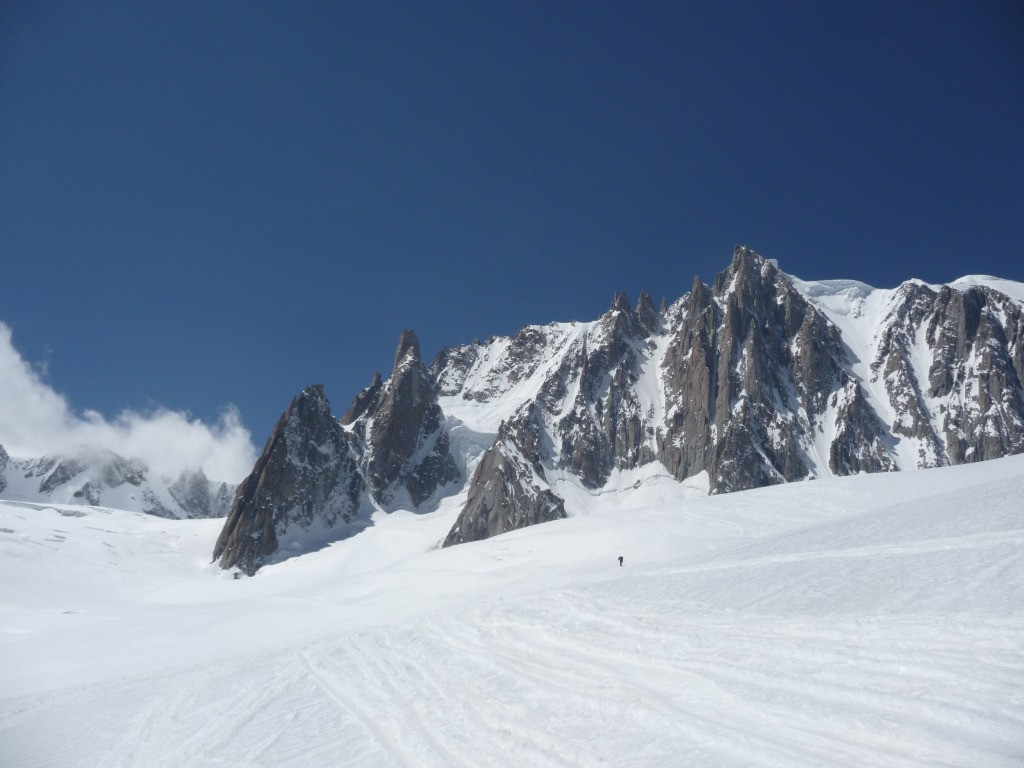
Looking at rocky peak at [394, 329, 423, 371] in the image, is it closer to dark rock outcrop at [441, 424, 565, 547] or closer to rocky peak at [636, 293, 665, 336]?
dark rock outcrop at [441, 424, 565, 547]

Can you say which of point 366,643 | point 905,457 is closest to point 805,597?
point 366,643

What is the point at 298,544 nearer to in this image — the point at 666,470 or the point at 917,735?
the point at 666,470

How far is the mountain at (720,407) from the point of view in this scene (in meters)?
121

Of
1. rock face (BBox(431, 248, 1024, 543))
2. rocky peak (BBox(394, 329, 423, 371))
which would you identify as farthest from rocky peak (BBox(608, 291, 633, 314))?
rocky peak (BBox(394, 329, 423, 371))

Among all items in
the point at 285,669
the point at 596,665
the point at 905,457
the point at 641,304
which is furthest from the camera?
the point at 641,304

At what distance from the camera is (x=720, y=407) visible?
131875 millimetres

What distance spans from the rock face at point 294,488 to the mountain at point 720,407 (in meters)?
0.65

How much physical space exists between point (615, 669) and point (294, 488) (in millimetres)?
105908

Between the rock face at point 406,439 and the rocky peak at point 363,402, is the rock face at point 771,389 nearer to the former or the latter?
the rock face at point 406,439

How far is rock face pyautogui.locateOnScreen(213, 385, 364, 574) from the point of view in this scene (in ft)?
301

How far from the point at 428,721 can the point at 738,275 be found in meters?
165

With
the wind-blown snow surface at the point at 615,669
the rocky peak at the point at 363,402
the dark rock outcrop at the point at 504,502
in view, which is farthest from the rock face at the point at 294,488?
the wind-blown snow surface at the point at 615,669

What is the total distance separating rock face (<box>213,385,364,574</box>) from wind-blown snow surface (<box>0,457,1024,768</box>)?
6690 cm

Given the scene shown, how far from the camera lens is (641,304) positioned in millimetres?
174125
